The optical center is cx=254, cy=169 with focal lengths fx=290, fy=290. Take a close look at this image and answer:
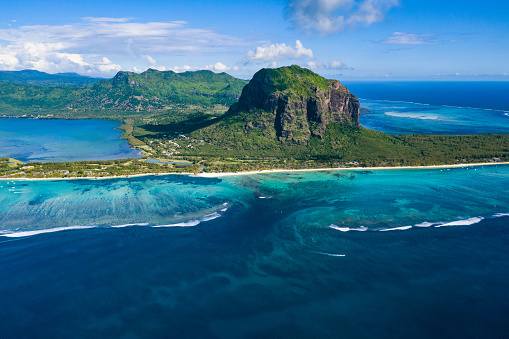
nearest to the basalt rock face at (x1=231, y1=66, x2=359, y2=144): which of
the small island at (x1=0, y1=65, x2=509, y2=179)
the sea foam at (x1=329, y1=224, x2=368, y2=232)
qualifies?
the small island at (x1=0, y1=65, x2=509, y2=179)

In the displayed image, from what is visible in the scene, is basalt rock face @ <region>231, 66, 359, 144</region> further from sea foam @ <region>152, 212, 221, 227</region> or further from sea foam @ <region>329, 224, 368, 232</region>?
sea foam @ <region>329, 224, 368, 232</region>

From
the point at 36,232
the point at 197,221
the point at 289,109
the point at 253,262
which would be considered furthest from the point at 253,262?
the point at 289,109

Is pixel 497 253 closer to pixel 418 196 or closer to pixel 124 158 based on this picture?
pixel 418 196

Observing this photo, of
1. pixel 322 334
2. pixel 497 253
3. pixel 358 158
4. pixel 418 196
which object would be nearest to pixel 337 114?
pixel 358 158

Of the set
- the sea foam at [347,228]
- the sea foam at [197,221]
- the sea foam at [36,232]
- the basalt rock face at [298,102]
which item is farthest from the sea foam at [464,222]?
the sea foam at [36,232]

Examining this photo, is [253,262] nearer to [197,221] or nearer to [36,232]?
[197,221]

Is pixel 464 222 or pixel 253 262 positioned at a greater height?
pixel 464 222
